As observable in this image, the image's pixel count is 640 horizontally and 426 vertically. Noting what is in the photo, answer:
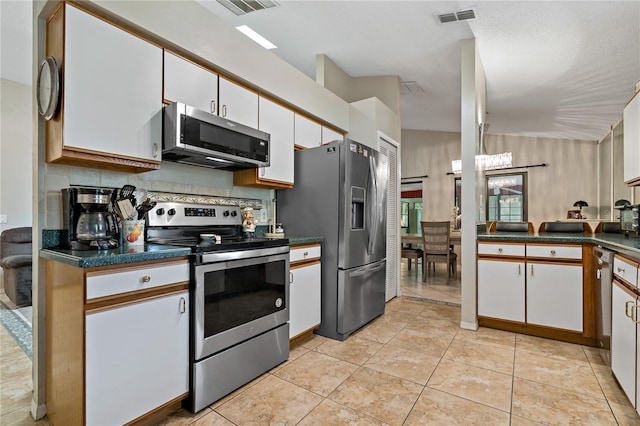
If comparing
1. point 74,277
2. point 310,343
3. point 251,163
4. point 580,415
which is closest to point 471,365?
point 580,415

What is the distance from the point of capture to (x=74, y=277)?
1.41 metres

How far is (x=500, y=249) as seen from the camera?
3.01 meters

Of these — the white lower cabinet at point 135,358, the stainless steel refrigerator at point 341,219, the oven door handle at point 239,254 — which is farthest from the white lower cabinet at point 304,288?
the white lower cabinet at point 135,358

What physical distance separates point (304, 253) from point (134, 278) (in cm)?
137

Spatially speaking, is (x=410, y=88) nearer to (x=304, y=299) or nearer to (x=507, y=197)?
(x=507, y=197)

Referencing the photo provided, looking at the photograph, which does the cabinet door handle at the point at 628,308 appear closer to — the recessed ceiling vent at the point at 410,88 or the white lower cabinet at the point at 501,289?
the white lower cabinet at the point at 501,289

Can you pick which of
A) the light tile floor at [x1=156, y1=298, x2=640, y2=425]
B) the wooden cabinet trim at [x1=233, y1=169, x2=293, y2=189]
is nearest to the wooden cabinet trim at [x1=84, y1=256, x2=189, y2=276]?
the light tile floor at [x1=156, y1=298, x2=640, y2=425]

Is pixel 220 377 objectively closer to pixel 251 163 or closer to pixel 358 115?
pixel 251 163

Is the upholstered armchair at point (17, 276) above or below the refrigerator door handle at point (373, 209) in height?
below

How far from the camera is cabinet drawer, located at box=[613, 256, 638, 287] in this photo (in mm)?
1726

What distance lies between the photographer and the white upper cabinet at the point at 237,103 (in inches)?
93.4

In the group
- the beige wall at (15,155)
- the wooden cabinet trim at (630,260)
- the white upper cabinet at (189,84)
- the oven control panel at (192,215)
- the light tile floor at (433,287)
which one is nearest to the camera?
the wooden cabinet trim at (630,260)

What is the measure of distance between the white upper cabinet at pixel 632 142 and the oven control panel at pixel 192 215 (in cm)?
315

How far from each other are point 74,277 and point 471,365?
2507mm
